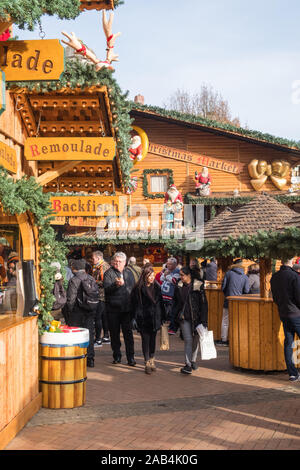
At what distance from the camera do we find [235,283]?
39.6ft

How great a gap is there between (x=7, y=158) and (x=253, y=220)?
5.92 meters

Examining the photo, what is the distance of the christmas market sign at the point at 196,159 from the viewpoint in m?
25.9

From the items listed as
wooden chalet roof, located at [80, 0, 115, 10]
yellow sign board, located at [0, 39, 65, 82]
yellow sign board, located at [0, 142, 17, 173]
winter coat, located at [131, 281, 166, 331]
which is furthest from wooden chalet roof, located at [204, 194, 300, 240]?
yellow sign board, located at [0, 39, 65, 82]

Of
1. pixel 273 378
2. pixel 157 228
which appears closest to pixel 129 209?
pixel 157 228

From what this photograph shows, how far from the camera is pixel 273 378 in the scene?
29.8 feet

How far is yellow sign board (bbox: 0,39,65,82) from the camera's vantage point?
6.96 m

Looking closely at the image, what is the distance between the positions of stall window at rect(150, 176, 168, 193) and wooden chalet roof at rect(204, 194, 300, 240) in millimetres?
13405

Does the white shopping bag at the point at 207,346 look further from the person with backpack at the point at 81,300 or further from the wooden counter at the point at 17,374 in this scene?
the wooden counter at the point at 17,374

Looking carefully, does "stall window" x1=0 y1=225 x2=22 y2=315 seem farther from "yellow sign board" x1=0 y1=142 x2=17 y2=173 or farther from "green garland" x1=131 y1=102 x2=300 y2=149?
"green garland" x1=131 y1=102 x2=300 y2=149

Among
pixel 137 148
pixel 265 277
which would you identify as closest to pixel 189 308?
pixel 265 277

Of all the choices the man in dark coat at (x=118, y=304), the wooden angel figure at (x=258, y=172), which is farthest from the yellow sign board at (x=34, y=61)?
the wooden angel figure at (x=258, y=172)

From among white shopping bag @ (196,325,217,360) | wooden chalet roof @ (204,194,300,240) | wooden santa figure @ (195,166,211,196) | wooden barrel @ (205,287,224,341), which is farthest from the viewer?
wooden santa figure @ (195,166,211,196)

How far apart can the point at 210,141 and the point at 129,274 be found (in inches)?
652

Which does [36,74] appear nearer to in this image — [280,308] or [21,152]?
[21,152]
